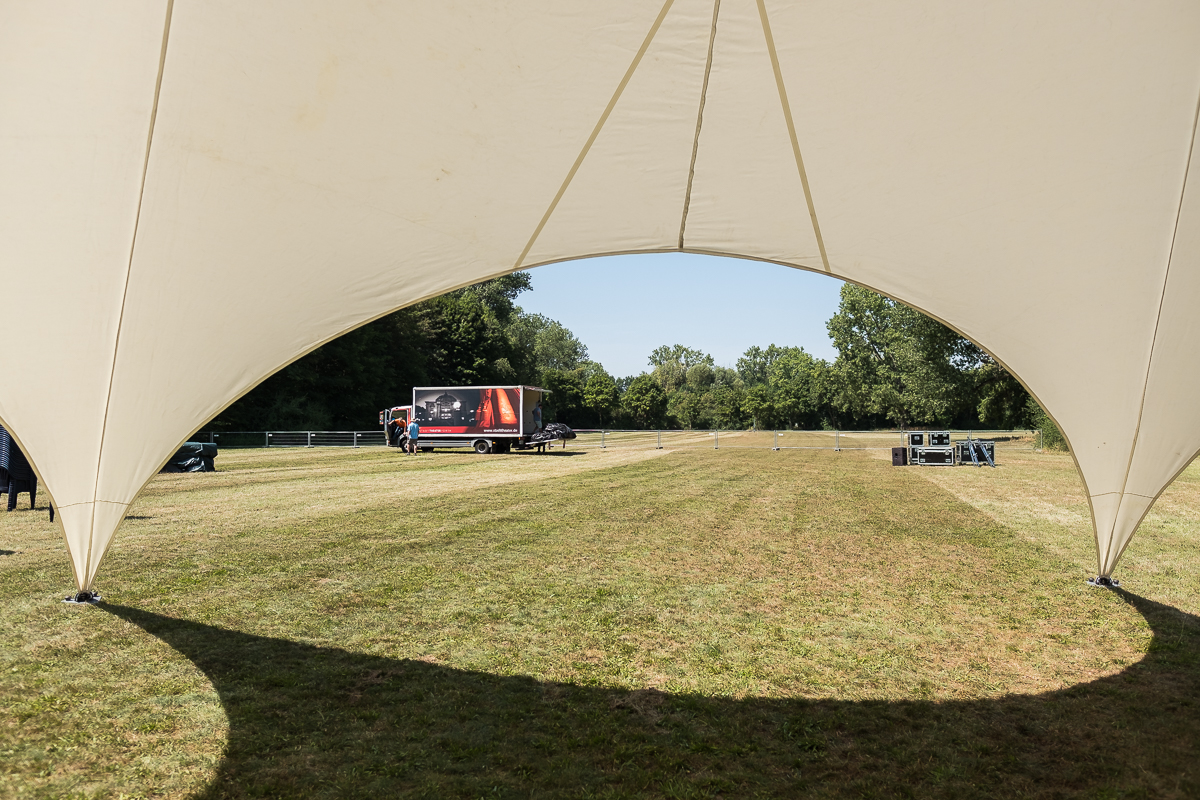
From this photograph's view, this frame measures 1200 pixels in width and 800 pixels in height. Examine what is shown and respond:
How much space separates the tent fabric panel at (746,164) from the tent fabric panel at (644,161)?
98 millimetres

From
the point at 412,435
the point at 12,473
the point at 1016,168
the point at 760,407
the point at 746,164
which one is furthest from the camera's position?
the point at 760,407

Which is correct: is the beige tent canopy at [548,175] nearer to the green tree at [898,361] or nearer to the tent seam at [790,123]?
the tent seam at [790,123]

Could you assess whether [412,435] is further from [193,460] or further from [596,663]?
[596,663]

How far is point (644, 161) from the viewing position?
3.96 metres

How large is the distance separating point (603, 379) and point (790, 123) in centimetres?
9142

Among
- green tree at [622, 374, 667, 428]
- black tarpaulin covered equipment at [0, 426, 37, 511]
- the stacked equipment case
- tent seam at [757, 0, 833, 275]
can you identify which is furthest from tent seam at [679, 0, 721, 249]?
green tree at [622, 374, 667, 428]

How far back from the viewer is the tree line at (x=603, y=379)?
34906 millimetres

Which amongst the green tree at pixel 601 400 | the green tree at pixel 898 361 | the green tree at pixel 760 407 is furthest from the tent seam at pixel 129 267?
the green tree at pixel 760 407

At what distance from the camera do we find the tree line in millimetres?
34906

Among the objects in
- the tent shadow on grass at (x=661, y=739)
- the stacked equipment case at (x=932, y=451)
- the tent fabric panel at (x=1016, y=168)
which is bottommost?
the tent shadow on grass at (x=661, y=739)

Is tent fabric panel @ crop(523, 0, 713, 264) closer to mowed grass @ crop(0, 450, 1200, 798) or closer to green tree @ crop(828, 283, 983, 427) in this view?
mowed grass @ crop(0, 450, 1200, 798)

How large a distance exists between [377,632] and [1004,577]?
651 centimetres

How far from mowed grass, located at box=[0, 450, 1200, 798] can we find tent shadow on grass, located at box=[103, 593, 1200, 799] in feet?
0.06

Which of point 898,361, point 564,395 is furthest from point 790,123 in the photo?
point 564,395
